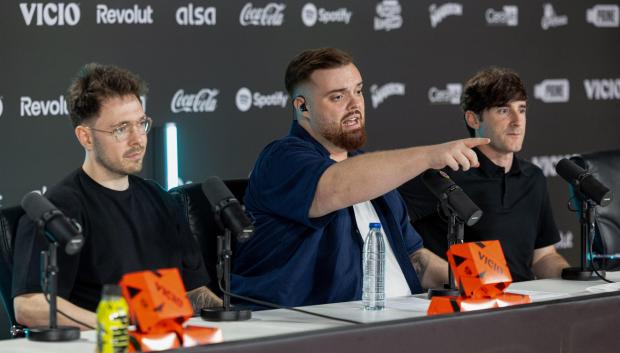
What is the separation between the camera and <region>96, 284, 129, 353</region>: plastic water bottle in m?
2.13

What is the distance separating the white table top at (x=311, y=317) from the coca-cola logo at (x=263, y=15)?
7.57 feet

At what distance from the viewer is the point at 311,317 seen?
2.76 metres

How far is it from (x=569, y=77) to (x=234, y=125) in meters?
2.21

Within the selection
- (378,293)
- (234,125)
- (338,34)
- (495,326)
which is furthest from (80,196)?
(338,34)

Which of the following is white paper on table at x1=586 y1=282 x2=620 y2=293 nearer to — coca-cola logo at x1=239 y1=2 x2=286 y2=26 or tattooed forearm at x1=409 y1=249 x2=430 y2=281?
tattooed forearm at x1=409 y1=249 x2=430 y2=281

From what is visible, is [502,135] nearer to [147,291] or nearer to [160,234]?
[160,234]

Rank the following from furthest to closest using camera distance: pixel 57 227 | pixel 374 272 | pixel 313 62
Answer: pixel 313 62
pixel 374 272
pixel 57 227

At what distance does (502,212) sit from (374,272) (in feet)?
3.89

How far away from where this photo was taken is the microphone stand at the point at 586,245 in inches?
131

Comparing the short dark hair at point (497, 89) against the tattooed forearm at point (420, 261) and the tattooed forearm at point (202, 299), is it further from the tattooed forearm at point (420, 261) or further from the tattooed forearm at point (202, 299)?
the tattooed forearm at point (202, 299)

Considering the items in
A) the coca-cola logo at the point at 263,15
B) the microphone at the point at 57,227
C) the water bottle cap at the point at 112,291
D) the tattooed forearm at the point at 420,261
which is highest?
the coca-cola logo at the point at 263,15

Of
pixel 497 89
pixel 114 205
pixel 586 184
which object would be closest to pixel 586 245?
pixel 586 184

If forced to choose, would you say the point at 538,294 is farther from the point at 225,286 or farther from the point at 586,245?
the point at 225,286

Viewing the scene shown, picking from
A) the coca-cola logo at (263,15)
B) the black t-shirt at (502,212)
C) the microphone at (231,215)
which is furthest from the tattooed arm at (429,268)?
the coca-cola logo at (263,15)
